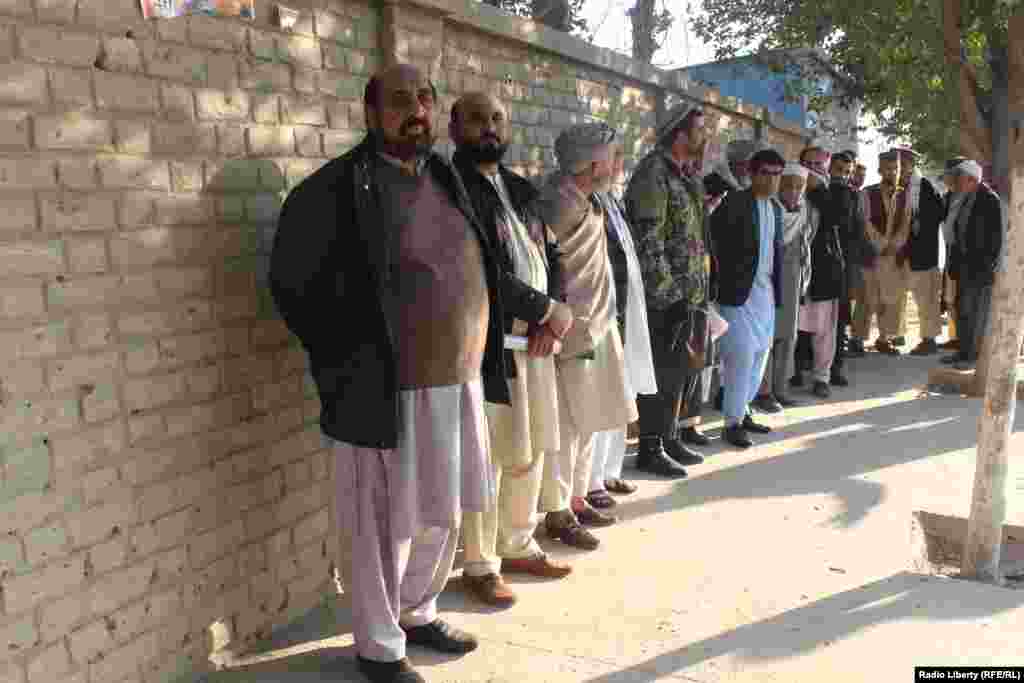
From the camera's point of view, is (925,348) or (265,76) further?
(925,348)

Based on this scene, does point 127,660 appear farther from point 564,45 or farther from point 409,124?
point 564,45

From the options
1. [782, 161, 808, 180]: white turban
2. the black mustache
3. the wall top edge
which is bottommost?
the black mustache

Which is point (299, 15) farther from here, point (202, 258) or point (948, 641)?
point (948, 641)

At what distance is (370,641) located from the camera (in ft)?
9.64

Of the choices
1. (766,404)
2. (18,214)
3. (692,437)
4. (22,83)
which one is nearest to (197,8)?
(22,83)

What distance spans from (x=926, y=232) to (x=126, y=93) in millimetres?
8348

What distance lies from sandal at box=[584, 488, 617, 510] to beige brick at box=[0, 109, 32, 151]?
326 cm

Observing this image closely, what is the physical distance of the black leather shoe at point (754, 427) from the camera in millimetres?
6355

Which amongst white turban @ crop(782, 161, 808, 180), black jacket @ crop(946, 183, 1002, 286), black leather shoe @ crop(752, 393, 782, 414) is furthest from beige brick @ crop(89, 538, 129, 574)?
black jacket @ crop(946, 183, 1002, 286)

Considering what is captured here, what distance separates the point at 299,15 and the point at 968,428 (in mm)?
5364

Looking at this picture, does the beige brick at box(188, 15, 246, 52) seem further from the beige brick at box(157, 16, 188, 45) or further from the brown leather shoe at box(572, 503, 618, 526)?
the brown leather shoe at box(572, 503, 618, 526)

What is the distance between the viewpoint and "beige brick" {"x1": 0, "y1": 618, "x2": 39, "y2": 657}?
229 centimetres

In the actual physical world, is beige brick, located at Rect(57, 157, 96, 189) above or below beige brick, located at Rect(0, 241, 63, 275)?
above

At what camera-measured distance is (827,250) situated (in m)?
7.32
